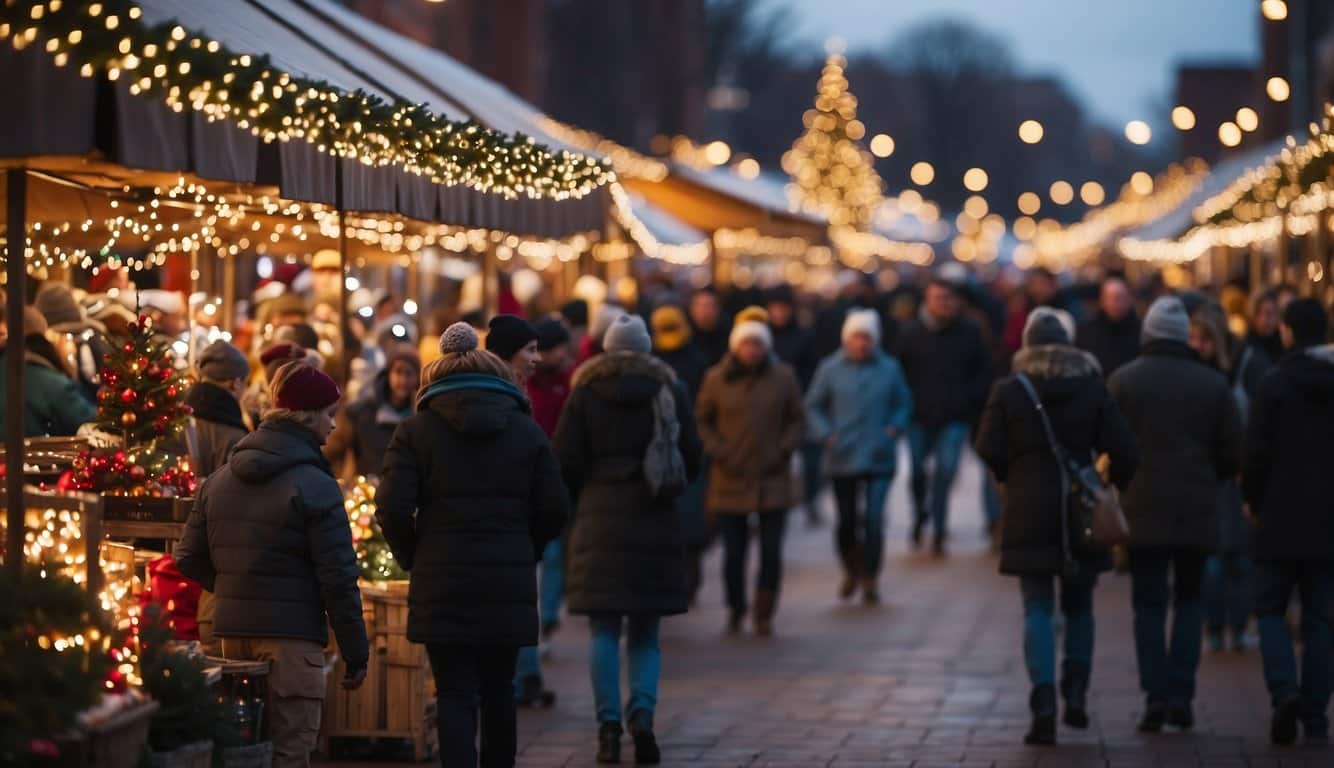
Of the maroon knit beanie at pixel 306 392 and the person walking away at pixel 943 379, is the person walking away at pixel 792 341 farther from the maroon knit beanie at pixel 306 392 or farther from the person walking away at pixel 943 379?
the maroon knit beanie at pixel 306 392

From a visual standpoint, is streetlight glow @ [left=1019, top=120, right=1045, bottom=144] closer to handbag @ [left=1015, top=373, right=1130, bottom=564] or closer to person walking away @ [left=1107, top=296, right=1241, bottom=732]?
person walking away @ [left=1107, top=296, right=1241, bottom=732]

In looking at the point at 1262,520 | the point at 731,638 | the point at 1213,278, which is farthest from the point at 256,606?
the point at 1213,278

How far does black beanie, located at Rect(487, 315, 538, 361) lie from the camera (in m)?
9.85

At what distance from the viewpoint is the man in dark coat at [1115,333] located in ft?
55.4

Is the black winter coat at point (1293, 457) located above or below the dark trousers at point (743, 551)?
above

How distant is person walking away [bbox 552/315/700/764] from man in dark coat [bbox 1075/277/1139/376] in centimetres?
641

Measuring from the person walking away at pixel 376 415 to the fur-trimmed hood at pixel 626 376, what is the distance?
1619 mm

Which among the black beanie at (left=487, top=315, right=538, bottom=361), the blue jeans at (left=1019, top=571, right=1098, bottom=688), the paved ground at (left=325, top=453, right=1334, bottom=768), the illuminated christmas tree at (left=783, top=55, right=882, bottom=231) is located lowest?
the paved ground at (left=325, top=453, right=1334, bottom=768)

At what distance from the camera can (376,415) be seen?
1261 centimetres

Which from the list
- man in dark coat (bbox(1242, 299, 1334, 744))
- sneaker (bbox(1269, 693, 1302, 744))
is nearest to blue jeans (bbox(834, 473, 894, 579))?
man in dark coat (bbox(1242, 299, 1334, 744))

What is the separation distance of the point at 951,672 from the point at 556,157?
3.50 metres

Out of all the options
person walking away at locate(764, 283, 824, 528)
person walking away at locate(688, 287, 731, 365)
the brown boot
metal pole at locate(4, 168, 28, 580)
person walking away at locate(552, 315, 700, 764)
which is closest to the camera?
metal pole at locate(4, 168, 28, 580)

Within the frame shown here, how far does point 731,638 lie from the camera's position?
1503cm

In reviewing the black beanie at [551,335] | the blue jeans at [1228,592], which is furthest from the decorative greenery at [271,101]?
the blue jeans at [1228,592]
